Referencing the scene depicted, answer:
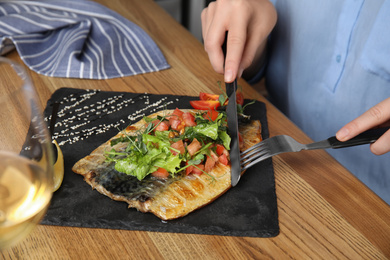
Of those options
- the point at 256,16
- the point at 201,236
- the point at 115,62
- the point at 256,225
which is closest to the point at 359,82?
the point at 256,16

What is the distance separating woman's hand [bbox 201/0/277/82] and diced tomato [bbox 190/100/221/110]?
0.13 meters

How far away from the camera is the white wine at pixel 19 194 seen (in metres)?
0.59

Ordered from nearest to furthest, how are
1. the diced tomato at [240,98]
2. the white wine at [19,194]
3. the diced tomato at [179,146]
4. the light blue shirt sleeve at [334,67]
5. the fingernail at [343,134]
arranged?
the white wine at [19,194] → the fingernail at [343,134] → the diced tomato at [179,146] → the light blue shirt sleeve at [334,67] → the diced tomato at [240,98]

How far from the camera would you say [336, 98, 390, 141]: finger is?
1117 millimetres

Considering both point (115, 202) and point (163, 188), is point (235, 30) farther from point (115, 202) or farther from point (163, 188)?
point (115, 202)

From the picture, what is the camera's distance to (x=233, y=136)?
132 centimetres

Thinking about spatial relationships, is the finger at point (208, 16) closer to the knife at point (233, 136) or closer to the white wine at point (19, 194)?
the knife at point (233, 136)

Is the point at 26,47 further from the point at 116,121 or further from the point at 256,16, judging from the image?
the point at 256,16

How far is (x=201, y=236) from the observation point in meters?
1.08

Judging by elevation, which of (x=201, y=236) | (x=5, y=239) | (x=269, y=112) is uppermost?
(x=5, y=239)

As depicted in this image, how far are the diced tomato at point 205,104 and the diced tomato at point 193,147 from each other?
0.28 metres

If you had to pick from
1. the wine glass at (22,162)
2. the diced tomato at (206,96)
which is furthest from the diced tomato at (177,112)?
the wine glass at (22,162)

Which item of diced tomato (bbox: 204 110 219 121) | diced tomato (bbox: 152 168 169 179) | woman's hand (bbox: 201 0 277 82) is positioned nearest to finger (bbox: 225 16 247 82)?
woman's hand (bbox: 201 0 277 82)

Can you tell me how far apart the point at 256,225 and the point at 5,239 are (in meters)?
0.71
